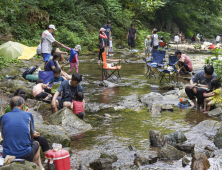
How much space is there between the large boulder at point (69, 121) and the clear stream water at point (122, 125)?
19 centimetres

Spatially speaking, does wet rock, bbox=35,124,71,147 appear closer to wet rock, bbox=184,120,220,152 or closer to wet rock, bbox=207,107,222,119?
wet rock, bbox=184,120,220,152

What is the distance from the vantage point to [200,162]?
401 cm

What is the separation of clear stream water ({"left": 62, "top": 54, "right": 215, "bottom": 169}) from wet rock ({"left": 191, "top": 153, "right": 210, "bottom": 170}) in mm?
245

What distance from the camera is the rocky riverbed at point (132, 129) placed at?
14.2 ft

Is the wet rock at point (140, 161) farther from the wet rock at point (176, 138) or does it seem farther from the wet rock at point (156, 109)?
the wet rock at point (156, 109)

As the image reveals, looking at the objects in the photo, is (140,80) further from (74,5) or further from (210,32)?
(210,32)

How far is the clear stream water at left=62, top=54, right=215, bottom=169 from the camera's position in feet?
14.8

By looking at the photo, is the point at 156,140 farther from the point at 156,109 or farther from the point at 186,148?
the point at 156,109

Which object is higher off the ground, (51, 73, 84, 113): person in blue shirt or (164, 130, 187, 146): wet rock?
(51, 73, 84, 113): person in blue shirt

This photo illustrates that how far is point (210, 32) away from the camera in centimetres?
4406

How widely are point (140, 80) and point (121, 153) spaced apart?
6625mm

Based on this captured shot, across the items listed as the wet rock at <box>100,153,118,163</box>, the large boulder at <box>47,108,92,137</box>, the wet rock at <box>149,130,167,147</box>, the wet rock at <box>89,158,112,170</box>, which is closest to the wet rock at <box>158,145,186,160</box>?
the wet rock at <box>149,130,167,147</box>

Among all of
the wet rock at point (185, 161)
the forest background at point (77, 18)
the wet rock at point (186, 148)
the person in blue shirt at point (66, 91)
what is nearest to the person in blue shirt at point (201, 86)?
the wet rock at point (186, 148)

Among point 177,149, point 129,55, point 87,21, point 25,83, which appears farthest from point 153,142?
point 87,21
